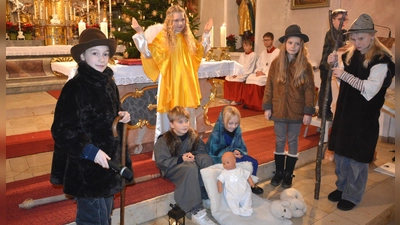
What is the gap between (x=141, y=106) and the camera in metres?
4.20

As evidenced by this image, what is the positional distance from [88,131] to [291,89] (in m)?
2.25

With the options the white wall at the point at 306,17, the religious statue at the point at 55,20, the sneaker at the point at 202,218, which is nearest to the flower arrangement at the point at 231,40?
the white wall at the point at 306,17

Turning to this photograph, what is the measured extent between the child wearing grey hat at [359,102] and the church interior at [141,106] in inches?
14.0

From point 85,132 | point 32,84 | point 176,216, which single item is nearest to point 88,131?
point 85,132

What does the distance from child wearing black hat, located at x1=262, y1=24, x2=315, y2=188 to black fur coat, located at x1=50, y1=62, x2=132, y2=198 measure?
1.96m

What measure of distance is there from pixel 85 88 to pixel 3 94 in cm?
156

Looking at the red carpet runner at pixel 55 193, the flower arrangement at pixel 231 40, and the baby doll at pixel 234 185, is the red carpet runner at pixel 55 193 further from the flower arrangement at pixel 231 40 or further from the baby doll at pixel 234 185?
the flower arrangement at pixel 231 40

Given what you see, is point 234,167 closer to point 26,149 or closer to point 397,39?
point 397,39

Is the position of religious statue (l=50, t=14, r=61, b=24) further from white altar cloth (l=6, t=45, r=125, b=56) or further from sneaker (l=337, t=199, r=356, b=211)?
sneaker (l=337, t=199, r=356, b=211)

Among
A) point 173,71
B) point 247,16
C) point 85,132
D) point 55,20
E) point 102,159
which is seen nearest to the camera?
point 102,159

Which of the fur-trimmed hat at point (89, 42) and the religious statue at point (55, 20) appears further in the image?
the religious statue at point (55, 20)

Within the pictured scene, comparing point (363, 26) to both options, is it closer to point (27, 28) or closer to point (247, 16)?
point (247, 16)

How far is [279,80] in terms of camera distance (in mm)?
3514

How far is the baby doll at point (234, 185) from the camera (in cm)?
308
